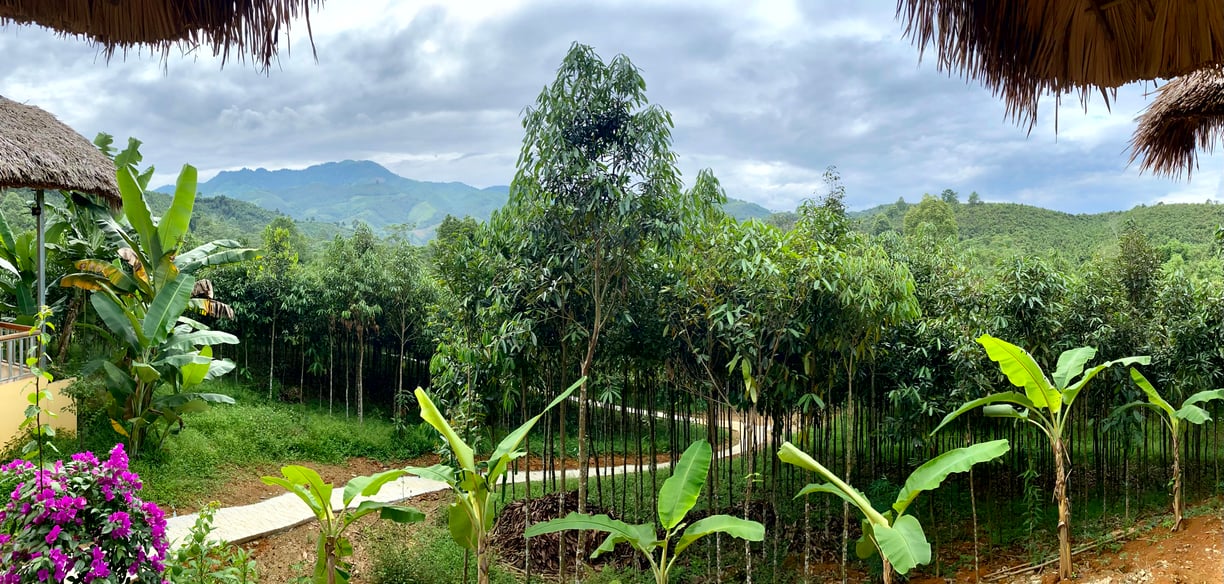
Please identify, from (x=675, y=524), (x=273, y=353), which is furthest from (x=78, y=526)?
(x=273, y=353)

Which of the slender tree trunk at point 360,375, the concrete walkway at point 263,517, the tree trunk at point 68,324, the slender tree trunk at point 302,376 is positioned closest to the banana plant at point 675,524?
the concrete walkway at point 263,517

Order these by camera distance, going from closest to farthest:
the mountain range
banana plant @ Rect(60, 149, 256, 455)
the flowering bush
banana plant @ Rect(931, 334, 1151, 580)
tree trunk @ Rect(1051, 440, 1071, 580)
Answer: the flowering bush < banana plant @ Rect(931, 334, 1151, 580) < tree trunk @ Rect(1051, 440, 1071, 580) < banana plant @ Rect(60, 149, 256, 455) < the mountain range

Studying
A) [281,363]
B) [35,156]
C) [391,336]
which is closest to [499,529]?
[35,156]

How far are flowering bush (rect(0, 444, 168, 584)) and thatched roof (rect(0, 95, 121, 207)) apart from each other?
4.26m

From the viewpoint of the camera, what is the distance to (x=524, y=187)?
448cm

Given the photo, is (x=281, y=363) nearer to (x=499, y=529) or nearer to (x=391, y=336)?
(x=391, y=336)

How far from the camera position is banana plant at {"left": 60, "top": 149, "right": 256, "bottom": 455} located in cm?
637

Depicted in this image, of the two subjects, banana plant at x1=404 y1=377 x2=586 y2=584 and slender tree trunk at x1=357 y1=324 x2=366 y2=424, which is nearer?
banana plant at x1=404 y1=377 x2=586 y2=584

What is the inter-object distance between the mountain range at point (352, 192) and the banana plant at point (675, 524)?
103 meters

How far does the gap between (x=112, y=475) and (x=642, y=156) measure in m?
3.12

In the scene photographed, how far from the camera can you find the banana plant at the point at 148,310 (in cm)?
637

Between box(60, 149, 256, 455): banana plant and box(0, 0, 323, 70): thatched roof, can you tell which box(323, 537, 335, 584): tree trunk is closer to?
Answer: box(0, 0, 323, 70): thatched roof

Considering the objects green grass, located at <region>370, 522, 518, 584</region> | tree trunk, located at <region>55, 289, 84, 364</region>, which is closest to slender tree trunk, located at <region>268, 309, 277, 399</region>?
tree trunk, located at <region>55, 289, 84, 364</region>

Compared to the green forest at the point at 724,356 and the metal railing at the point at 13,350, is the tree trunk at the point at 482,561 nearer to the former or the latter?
the green forest at the point at 724,356
